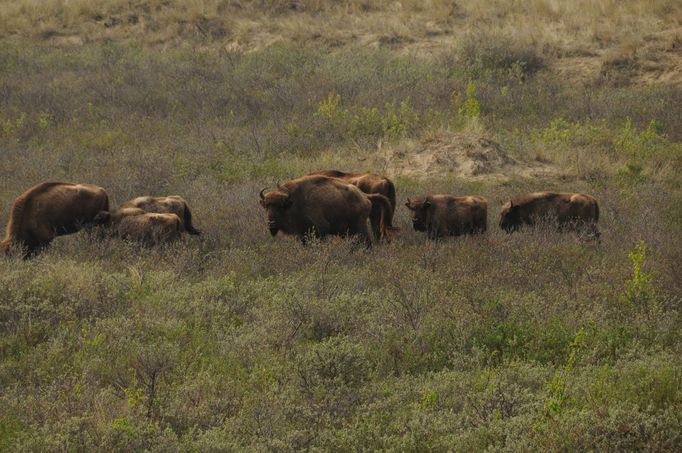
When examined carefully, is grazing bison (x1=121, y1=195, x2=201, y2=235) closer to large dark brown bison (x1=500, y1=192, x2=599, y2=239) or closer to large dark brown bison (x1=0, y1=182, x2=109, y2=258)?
large dark brown bison (x1=0, y1=182, x2=109, y2=258)

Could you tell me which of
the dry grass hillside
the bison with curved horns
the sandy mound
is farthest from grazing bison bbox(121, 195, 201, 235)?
the dry grass hillside

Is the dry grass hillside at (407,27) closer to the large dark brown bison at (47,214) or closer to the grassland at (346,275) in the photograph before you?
the grassland at (346,275)

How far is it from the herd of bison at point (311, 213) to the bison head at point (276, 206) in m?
0.01

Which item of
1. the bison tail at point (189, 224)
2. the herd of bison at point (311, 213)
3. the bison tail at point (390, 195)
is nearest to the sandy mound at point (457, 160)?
the bison tail at point (390, 195)

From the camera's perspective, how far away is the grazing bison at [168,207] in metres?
13.1

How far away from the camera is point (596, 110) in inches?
891

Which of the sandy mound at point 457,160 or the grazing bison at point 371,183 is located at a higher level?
the grazing bison at point 371,183

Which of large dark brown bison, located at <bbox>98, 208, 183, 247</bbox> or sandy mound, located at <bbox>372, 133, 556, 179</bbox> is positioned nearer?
large dark brown bison, located at <bbox>98, 208, 183, 247</bbox>

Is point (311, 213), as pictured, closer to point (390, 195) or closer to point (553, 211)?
point (390, 195)

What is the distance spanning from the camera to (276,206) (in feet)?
39.9

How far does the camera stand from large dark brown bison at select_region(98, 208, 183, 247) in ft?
40.4

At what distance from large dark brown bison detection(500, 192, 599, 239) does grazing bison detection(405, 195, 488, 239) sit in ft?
1.91

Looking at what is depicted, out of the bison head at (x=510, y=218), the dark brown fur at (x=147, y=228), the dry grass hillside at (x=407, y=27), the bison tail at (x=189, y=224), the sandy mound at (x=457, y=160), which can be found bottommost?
the sandy mound at (x=457, y=160)

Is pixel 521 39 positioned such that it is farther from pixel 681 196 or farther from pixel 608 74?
pixel 681 196
